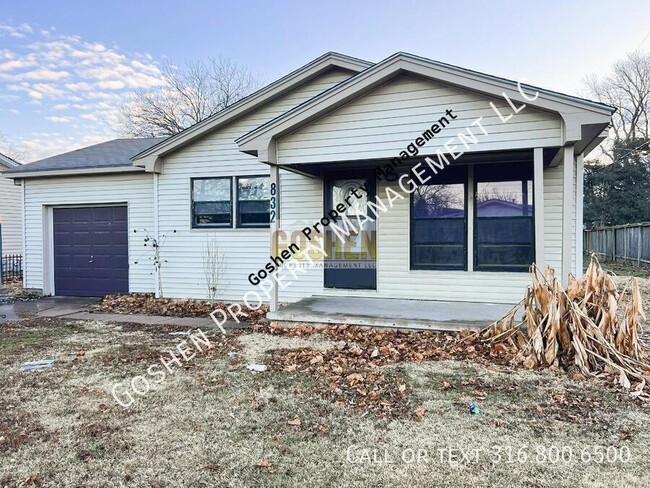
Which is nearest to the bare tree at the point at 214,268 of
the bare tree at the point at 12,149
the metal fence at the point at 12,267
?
the metal fence at the point at 12,267

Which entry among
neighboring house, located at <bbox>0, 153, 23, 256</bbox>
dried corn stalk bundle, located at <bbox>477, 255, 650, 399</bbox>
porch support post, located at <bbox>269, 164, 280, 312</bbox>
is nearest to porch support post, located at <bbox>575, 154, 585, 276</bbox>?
dried corn stalk bundle, located at <bbox>477, 255, 650, 399</bbox>

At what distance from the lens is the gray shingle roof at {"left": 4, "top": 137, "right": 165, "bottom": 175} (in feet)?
33.6

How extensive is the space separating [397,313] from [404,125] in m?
2.97

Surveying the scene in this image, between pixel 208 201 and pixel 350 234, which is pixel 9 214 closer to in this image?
pixel 208 201

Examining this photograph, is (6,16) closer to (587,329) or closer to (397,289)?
(397,289)

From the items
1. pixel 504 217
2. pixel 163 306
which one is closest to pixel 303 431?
pixel 504 217

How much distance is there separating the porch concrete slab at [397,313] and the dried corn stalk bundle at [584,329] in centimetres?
103

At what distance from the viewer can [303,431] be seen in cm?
342

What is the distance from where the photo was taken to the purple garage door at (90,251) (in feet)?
34.3

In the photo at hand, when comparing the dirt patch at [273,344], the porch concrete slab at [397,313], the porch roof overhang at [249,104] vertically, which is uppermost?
the porch roof overhang at [249,104]

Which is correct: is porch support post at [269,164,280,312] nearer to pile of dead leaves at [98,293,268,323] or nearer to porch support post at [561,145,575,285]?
pile of dead leaves at [98,293,268,323]

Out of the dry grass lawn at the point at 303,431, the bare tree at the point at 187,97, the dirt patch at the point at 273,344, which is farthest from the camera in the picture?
the bare tree at the point at 187,97

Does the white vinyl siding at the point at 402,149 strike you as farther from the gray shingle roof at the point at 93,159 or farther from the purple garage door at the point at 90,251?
the gray shingle roof at the point at 93,159

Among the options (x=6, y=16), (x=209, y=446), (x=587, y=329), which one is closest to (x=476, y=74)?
(x=587, y=329)
